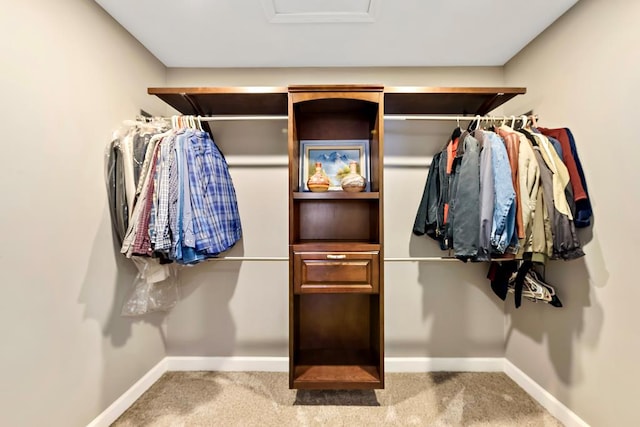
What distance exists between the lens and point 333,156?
2064mm

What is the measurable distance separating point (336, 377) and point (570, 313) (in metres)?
1.43

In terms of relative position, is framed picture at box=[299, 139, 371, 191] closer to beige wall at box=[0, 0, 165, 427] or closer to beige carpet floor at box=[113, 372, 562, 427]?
beige wall at box=[0, 0, 165, 427]

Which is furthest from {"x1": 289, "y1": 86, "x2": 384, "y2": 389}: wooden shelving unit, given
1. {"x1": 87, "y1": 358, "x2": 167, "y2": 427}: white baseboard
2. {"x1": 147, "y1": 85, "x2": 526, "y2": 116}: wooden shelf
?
{"x1": 87, "y1": 358, "x2": 167, "y2": 427}: white baseboard

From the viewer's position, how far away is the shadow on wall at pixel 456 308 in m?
2.12

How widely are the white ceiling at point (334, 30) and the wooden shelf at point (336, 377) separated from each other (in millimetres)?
2166

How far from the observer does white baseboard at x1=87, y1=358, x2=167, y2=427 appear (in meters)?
1.53

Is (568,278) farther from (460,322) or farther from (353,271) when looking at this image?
(353,271)

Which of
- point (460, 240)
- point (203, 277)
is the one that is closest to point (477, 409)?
point (460, 240)

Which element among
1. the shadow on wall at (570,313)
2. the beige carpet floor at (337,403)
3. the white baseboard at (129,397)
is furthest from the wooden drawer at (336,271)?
the white baseboard at (129,397)

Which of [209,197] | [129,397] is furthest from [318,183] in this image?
[129,397]

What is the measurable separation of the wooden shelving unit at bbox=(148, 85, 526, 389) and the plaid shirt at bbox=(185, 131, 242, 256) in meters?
0.39

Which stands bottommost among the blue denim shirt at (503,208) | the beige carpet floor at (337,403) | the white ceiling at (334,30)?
the beige carpet floor at (337,403)

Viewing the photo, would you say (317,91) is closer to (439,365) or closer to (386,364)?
(386,364)

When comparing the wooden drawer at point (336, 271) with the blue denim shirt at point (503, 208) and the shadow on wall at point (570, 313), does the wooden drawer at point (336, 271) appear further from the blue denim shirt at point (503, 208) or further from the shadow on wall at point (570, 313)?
the shadow on wall at point (570, 313)
